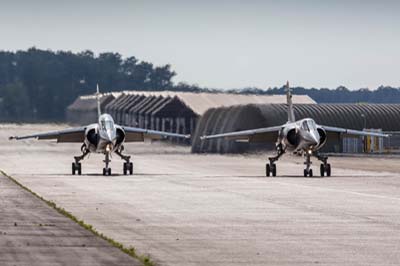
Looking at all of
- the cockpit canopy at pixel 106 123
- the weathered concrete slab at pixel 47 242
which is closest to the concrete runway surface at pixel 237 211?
the weathered concrete slab at pixel 47 242

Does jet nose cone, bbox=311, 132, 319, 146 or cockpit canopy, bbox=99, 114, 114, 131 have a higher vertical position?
cockpit canopy, bbox=99, 114, 114, 131

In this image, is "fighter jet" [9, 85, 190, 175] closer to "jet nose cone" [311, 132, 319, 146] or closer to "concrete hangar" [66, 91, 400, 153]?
"jet nose cone" [311, 132, 319, 146]

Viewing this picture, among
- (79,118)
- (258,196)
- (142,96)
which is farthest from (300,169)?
(79,118)

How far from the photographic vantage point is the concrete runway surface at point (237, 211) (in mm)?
21672

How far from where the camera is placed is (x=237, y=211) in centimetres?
3192

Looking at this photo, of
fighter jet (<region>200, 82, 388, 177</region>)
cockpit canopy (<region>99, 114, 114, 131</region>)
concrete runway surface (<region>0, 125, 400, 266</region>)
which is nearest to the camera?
concrete runway surface (<region>0, 125, 400, 266</region>)

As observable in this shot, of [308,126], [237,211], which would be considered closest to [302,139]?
[308,126]

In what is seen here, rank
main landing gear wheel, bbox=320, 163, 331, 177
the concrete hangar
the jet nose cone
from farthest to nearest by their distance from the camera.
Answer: the concrete hangar < main landing gear wheel, bbox=320, 163, 331, 177 < the jet nose cone

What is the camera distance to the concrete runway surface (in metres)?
21.7

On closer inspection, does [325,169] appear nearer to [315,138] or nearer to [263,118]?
[315,138]

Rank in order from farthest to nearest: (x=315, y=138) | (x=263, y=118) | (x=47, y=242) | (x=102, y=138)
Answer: (x=263, y=118)
(x=102, y=138)
(x=315, y=138)
(x=47, y=242)

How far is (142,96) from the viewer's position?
518ft

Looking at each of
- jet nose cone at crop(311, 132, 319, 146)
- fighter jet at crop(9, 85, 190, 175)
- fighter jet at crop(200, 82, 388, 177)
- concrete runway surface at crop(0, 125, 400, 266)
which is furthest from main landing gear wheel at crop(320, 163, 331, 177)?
fighter jet at crop(9, 85, 190, 175)

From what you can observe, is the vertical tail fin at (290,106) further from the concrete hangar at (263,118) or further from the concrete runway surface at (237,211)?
the concrete hangar at (263,118)
